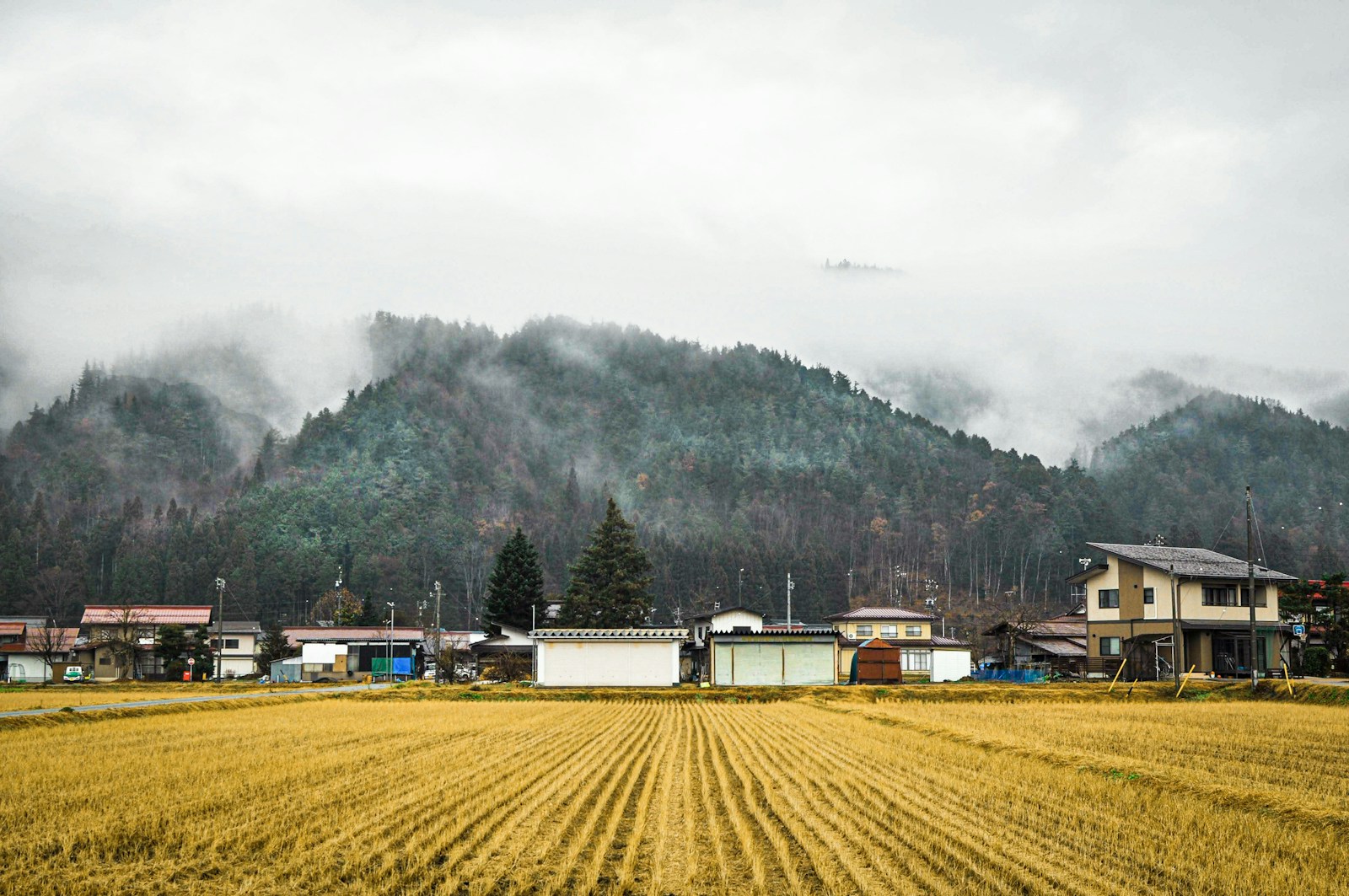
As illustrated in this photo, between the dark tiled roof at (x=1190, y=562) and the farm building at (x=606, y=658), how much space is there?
66.4ft

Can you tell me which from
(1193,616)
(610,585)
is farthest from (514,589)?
(1193,616)

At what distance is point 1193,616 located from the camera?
50.4 meters

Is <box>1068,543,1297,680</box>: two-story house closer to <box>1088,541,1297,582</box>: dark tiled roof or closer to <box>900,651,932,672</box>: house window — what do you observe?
<box>1088,541,1297,582</box>: dark tiled roof

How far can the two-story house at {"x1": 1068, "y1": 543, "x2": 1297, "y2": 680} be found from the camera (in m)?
50.3

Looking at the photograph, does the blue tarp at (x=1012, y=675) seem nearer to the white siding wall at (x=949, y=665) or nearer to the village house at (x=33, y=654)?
Result: the white siding wall at (x=949, y=665)

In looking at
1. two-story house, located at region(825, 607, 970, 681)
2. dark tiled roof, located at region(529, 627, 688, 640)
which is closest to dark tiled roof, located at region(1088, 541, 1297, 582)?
two-story house, located at region(825, 607, 970, 681)

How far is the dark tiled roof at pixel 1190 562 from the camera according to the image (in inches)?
1983

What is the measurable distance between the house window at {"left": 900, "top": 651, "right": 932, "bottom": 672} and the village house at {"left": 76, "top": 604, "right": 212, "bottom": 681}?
1736 inches

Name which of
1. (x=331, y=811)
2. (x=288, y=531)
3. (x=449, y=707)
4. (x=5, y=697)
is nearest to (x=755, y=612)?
(x=449, y=707)

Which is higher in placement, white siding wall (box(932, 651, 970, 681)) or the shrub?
the shrub

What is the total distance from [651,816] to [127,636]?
6622cm

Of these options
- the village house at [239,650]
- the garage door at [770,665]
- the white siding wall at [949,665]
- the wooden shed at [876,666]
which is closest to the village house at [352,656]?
the village house at [239,650]

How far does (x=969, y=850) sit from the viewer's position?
1080 cm

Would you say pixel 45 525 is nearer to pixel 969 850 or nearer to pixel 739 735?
pixel 739 735
